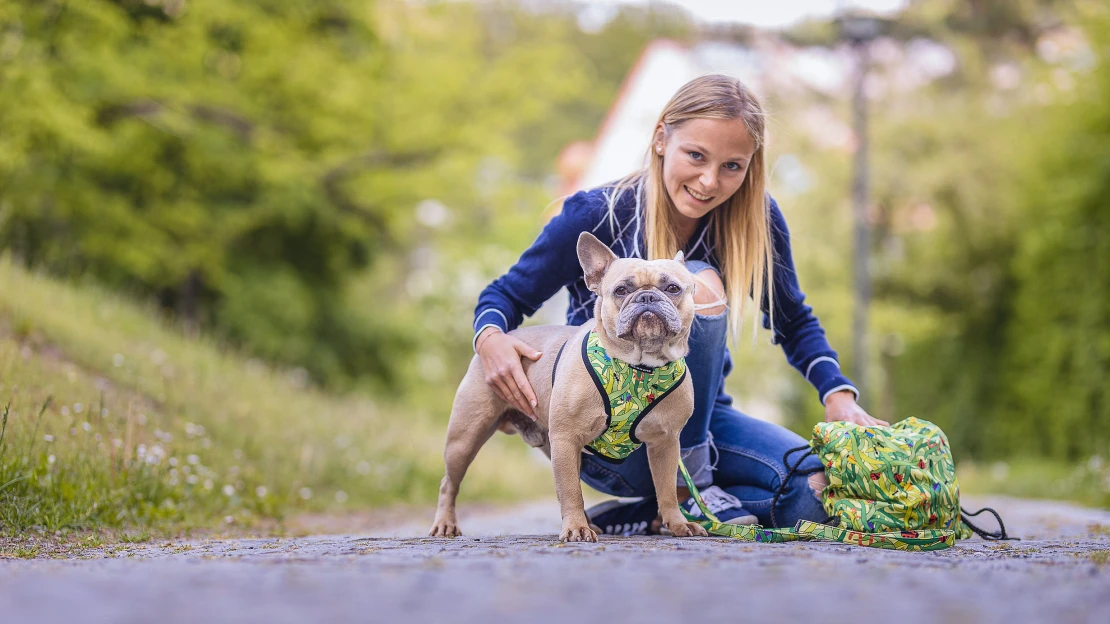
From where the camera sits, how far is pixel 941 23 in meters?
16.9

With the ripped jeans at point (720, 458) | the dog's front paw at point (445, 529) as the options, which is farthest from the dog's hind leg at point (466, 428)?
the ripped jeans at point (720, 458)

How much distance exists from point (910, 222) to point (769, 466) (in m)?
14.0

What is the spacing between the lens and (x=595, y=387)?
10.2ft

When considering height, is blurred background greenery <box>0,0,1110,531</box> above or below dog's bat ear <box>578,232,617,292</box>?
above

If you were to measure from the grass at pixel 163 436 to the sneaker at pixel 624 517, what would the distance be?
6.15 feet

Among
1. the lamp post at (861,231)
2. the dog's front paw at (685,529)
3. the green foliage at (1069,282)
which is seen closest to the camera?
the dog's front paw at (685,529)

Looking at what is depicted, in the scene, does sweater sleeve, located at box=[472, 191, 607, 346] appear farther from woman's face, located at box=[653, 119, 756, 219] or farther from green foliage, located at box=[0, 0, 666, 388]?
green foliage, located at box=[0, 0, 666, 388]

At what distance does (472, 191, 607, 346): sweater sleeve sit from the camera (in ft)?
12.1

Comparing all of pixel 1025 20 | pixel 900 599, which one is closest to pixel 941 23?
pixel 1025 20

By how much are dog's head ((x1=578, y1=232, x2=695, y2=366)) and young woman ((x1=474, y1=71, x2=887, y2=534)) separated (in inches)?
11.0

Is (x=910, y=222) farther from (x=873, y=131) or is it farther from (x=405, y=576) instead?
(x=405, y=576)

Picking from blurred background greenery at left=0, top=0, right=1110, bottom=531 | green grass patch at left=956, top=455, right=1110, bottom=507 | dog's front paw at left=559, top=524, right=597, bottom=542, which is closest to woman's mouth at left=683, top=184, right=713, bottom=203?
blurred background greenery at left=0, top=0, right=1110, bottom=531

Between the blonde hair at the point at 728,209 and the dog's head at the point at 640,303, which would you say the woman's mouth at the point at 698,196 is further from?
the dog's head at the point at 640,303

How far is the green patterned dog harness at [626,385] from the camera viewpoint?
309cm
